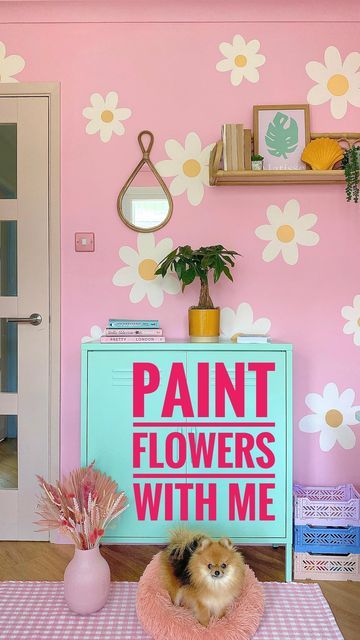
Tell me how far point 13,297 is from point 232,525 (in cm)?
140

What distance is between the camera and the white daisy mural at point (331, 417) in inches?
89.6

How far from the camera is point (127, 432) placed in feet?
6.35

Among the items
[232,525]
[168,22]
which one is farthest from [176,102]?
[232,525]

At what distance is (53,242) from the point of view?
227 centimetres

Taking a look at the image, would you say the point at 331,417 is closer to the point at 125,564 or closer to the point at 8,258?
the point at 125,564

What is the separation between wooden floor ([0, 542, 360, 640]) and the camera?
182 centimetres

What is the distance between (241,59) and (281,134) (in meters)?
0.41

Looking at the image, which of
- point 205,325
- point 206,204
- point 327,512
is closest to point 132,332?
point 205,325

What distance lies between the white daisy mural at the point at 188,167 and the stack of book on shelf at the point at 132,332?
2.13 feet

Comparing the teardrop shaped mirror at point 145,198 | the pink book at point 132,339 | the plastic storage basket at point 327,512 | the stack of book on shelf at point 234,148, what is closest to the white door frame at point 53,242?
the teardrop shaped mirror at point 145,198

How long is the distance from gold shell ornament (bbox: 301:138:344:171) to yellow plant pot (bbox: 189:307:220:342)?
810mm

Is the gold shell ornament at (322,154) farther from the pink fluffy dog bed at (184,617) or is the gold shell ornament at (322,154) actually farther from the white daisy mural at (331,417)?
the pink fluffy dog bed at (184,617)

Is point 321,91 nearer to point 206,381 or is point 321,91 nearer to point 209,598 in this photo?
point 206,381

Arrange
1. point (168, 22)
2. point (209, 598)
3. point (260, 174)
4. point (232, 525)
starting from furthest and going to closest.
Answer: point (168, 22) → point (260, 174) → point (232, 525) → point (209, 598)
